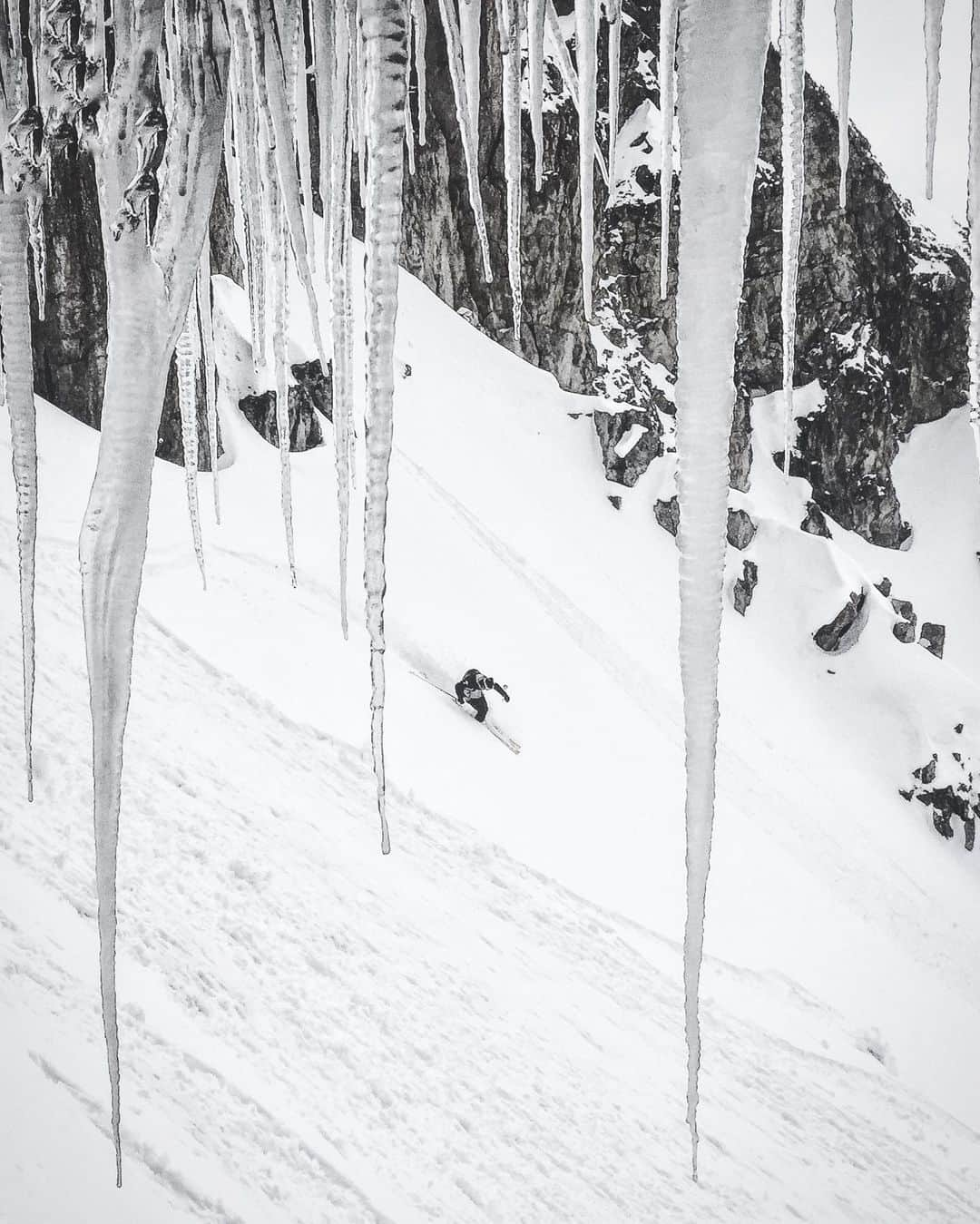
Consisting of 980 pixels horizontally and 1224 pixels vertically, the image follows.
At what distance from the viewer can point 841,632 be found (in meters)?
20.2

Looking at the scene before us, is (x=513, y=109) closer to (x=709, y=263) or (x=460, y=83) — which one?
(x=460, y=83)

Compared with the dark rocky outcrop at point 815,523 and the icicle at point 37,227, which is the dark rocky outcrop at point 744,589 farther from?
the icicle at point 37,227

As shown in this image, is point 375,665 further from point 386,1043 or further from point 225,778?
point 225,778

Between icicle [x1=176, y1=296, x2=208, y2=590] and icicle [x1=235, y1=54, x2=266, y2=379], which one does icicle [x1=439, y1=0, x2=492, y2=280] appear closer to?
icicle [x1=235, y1=54, x2=266, y2=379]

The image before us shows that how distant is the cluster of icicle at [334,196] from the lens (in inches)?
19.6

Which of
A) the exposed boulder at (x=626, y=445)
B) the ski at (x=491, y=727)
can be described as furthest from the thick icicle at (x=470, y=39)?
the exposed boulder at (x=626, y=445)

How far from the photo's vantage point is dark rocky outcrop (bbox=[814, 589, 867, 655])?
66.0 feet

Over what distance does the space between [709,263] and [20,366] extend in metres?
0.81

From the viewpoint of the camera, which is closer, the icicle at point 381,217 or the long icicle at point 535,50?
the icicle at point 381,217

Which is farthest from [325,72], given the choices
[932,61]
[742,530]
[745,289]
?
[745,289]

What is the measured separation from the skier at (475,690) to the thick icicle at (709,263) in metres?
9.87

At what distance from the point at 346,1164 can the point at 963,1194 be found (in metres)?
5.66

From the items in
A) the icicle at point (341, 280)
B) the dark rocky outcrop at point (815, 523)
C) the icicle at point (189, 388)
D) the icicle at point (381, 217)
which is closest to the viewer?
the icicle at point (381, 217)

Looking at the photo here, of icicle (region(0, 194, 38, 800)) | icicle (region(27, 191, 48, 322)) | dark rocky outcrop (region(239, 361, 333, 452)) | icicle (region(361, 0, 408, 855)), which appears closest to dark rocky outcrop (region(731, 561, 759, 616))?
dark rocky outcrop (region(239, 361, 333, 452))
